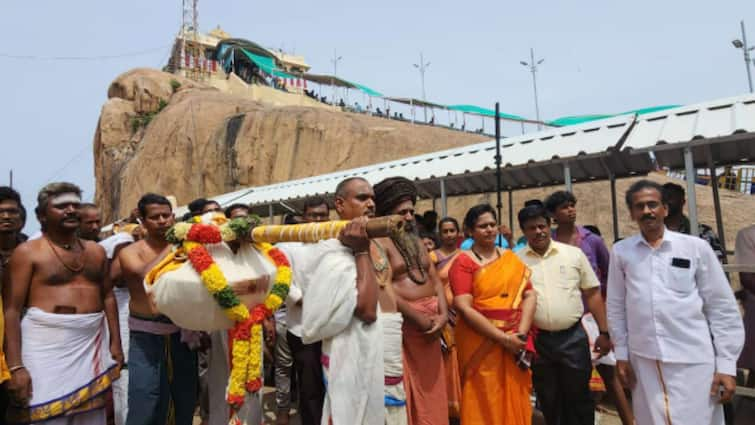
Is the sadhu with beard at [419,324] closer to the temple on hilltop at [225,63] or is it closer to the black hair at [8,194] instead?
the black hair at [8,194]

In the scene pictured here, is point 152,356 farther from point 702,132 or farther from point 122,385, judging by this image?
point 702,132

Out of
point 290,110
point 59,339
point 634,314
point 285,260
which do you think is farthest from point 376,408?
point 290,110

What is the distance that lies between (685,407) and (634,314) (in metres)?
0.54

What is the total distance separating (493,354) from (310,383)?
149cm

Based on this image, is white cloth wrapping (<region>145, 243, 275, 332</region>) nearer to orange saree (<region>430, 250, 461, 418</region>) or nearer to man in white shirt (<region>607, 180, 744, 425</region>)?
orange saree (<region>430, 250, 461, 418</region>)

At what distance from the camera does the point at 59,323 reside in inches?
114

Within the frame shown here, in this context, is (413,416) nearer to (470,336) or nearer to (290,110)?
(470,336)

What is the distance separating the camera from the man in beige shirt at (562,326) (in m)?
3.37

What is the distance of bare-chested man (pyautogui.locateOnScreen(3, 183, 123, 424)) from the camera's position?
2.78 m

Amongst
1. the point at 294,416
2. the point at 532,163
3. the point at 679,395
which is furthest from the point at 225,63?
the point at 679,395

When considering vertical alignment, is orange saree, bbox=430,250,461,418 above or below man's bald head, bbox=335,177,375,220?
below

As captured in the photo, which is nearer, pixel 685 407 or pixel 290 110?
pixel 685 407

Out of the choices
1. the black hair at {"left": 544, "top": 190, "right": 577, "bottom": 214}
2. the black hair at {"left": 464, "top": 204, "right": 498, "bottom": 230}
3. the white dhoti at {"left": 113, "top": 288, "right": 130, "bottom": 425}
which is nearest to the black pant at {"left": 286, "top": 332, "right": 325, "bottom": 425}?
the white dhoti at {"left": 113, "top": 288, "right": 130, "bottom": 425}

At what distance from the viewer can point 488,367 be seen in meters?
3.25
